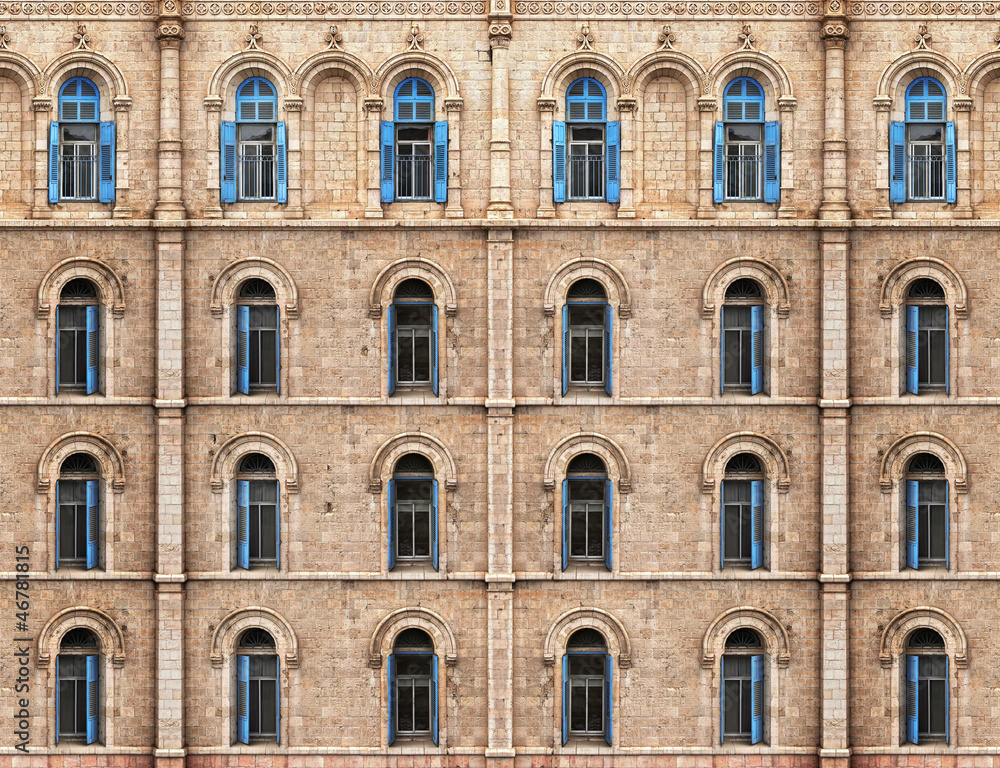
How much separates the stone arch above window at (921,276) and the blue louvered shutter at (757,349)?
9.85ft

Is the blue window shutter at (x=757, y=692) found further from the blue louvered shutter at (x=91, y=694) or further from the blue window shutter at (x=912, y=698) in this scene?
the blue louvered shutter at (x=91, y=694)

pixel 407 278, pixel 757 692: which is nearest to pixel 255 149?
pixel 407 278

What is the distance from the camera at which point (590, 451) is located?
3375 centimetres

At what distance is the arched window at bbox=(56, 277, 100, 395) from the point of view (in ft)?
111

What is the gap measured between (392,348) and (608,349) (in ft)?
17.8

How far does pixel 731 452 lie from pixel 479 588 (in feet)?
23.6

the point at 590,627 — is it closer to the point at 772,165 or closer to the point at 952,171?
the point at 772,165

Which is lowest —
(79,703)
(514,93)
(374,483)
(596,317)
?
(79,703)

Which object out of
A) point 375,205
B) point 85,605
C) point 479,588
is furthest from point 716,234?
point 85,605

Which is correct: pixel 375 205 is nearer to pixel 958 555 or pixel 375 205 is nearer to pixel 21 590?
pixel 21 590

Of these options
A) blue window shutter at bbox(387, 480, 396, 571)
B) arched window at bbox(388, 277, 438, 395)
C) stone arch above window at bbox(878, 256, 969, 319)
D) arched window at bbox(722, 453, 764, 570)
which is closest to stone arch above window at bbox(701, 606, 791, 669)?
arched window at bbox(722, 453, 764, 570)

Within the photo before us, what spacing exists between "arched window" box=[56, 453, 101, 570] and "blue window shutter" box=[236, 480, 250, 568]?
3485 millimetres

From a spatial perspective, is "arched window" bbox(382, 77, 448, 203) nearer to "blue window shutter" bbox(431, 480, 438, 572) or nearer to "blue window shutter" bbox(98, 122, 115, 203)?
"blue window shutter" bbox(98, 122, 115, 203)

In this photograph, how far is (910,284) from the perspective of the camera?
111ft
